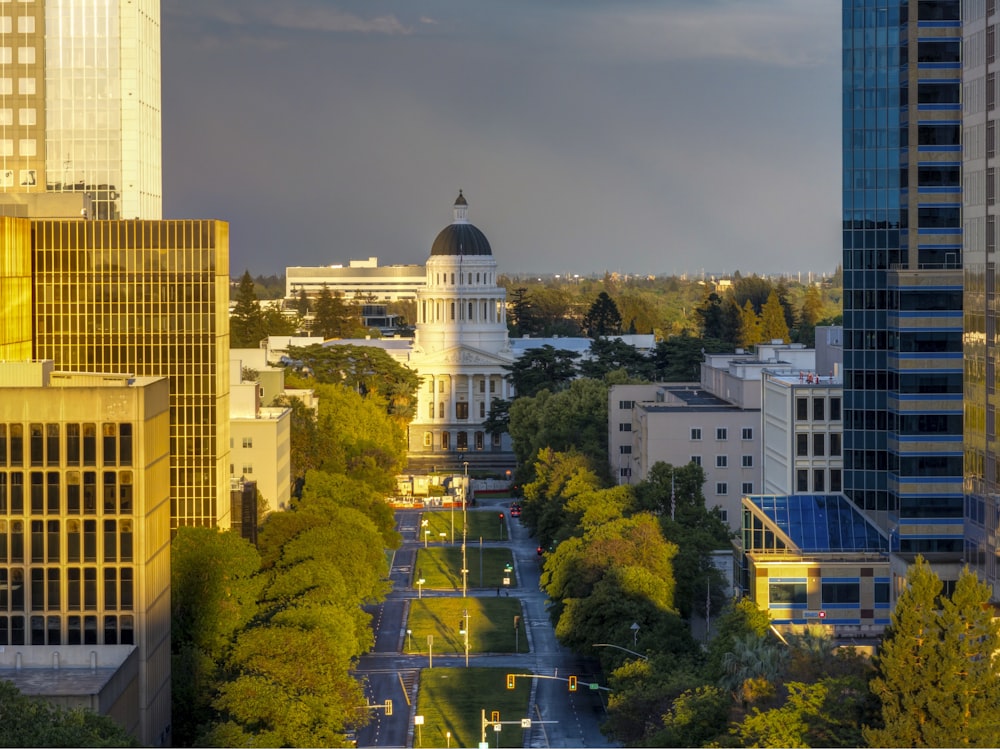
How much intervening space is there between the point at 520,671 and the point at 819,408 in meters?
21.8

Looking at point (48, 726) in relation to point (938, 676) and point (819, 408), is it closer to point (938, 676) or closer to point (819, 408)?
point (938, 676)

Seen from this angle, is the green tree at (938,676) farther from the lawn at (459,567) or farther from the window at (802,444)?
the lawn at (459,567)

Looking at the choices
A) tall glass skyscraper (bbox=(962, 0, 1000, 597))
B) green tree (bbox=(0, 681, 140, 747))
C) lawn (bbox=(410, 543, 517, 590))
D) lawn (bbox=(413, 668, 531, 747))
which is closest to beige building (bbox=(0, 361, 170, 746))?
green tree (bbox=(0, 681, 140, 747))

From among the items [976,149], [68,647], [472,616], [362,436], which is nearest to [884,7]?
[976,149]

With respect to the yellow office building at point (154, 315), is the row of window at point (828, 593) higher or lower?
lower

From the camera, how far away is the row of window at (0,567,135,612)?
68.0m

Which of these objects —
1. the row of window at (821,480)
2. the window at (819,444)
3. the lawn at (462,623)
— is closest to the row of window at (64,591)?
the lawn at (462,623)

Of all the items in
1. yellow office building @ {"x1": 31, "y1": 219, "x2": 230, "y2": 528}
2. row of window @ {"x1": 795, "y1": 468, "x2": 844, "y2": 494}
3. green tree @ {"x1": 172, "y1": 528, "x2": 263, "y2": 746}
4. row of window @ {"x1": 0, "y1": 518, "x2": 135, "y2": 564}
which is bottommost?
green tree @ {"x1": 172, "y1": 528, "x2": 263, "y2": 746}

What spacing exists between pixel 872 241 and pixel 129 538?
44.8 m

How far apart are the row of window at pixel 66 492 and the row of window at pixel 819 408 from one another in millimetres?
47775

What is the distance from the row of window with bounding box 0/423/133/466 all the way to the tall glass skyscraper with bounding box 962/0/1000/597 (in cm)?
3026

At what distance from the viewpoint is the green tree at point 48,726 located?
54281 mm

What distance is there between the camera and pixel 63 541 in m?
68.0

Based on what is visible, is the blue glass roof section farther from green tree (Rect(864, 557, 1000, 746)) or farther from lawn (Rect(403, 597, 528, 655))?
green tree (Rect(864, 557, 1000, 746))
